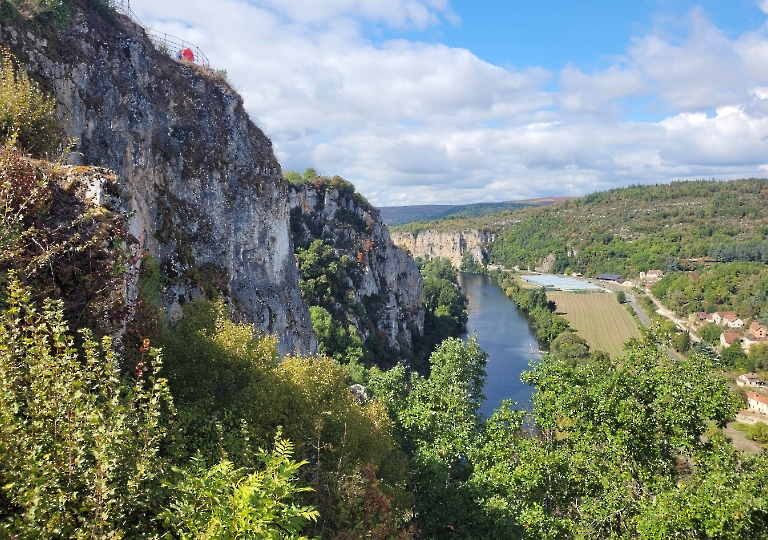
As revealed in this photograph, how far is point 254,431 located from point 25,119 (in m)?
9.09

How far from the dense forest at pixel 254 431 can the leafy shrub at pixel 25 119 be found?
0.06 m

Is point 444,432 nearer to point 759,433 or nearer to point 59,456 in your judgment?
point 59,456

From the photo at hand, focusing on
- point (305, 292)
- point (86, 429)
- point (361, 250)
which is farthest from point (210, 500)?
point (361, 250)

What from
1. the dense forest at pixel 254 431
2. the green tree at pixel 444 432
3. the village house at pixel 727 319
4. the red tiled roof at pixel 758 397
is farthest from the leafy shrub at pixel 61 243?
the village house at pixel 727 319

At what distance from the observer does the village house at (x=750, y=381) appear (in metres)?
55.1

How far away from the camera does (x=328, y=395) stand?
1337 cm

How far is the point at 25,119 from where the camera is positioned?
1052cm

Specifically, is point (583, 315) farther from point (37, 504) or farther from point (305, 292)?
point (37, 504)

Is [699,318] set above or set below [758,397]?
above

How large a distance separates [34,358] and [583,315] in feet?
323

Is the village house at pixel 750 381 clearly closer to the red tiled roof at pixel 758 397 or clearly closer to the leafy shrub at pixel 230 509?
the red tiled roof at pixel 758 397

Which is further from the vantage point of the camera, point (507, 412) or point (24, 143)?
point (507, 412)

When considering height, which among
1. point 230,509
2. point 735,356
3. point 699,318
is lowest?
point 735,356

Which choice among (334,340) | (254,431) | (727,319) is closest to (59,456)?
(254,431)
